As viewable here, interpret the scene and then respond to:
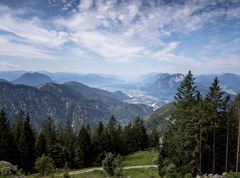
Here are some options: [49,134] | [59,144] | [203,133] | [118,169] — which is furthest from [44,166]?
[49,134]

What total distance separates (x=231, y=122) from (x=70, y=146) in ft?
156

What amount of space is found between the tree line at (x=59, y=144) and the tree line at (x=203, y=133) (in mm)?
27529

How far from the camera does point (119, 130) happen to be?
108688 millimetres

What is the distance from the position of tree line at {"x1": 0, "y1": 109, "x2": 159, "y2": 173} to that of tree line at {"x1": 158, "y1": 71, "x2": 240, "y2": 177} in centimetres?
2753

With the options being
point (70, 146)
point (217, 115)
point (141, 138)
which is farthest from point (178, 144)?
point (141, 138)

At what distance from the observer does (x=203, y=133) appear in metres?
55.5

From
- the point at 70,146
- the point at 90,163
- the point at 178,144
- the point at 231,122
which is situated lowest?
the point at 90,163

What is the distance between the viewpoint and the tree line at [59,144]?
75500 mm

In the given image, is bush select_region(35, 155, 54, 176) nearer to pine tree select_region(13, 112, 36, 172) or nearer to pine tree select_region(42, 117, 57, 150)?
pine tree select_region(13, 112, 36, 172)

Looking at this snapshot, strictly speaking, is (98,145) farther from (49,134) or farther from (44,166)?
(44,166)

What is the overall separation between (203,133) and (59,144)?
150 ft

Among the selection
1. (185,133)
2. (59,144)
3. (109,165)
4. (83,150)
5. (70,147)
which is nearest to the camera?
(109,165)

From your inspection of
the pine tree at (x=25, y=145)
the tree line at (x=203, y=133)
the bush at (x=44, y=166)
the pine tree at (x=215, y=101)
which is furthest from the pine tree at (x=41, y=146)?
the pine tree at (x=215, y=101)

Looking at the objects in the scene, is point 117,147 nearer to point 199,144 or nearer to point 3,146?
point 3,146
